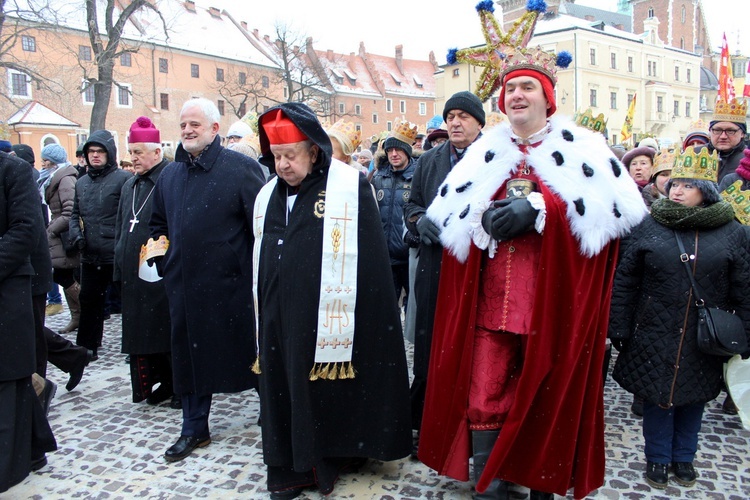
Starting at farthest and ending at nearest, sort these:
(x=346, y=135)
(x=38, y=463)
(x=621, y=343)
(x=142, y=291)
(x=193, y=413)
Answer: (x=346, y=135), (x=142, y=291), (x=193, y=413), (x=38, y=463), (x=621, y=343)

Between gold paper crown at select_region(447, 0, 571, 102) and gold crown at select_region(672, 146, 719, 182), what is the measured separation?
0.91 metres

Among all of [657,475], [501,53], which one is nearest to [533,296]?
[501,53]

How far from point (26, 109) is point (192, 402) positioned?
134ft

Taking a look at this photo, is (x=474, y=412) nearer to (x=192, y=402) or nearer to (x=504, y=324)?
(x=504, y=324)

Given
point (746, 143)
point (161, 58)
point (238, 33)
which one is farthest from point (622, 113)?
point (746, 143)

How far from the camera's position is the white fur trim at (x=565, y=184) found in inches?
119

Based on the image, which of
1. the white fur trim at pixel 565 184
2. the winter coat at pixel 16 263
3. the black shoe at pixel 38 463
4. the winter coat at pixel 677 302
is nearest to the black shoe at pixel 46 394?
the black shoe at pixel 38 463

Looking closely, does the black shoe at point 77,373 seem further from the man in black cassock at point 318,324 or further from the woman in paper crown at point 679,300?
the woman in paper crown at point 679,300

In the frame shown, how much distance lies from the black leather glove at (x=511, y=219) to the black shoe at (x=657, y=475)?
176cm

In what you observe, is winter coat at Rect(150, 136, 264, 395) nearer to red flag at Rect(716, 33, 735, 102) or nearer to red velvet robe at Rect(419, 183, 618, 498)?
red velvet robe at Rect(419, 183, 618, 498)

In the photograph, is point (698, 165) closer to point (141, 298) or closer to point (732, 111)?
point (732, 111)

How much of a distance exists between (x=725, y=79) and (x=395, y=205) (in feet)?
15.0

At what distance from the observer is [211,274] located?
4113mm

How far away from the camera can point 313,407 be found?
11.4ft
